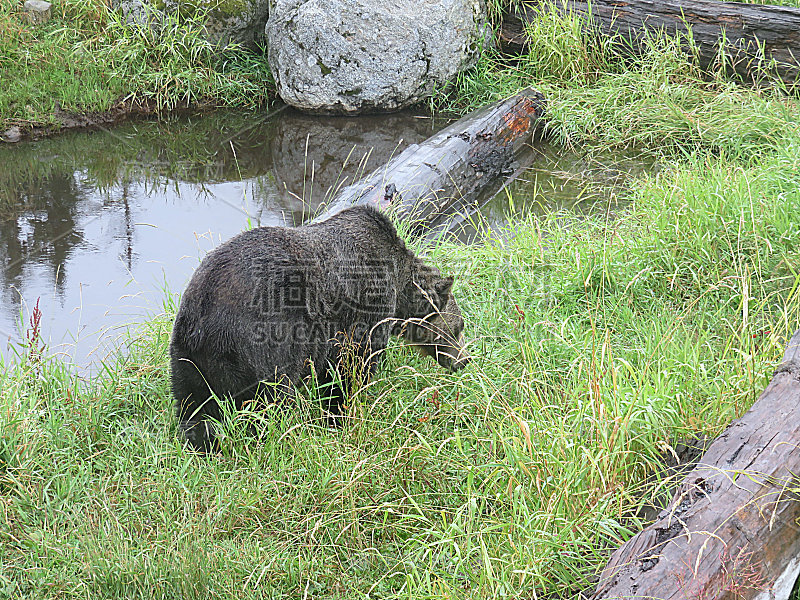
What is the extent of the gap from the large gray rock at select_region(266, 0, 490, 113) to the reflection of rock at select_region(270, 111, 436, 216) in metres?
0.25

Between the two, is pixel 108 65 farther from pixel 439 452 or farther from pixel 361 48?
pixel 439 452

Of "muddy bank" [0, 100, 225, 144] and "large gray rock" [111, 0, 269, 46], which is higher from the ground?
"large gray rock" [111, 0, 269, 46]

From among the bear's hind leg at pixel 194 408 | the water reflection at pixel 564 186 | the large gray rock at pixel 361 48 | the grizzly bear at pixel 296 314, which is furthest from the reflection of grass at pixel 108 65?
the bear's hind leg at pixel 194 408

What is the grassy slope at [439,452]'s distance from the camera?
115 inches

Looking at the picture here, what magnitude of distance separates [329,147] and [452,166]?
184cm

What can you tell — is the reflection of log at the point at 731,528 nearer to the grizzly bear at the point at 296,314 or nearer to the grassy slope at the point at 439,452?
the grassy slope at the point at 439,452

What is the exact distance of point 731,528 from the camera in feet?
8.59

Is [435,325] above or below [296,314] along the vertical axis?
below

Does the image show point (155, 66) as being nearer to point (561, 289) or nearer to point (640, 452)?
point (561, 289)

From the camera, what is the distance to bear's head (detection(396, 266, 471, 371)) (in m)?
4.18

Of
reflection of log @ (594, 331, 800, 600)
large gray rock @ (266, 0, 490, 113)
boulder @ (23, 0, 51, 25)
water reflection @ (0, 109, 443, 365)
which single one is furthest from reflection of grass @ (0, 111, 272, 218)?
reflection of log @ (594, 331, 800, 600)

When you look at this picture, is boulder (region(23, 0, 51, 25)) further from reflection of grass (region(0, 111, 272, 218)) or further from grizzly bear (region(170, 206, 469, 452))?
grizzly bear (region(170, 206, 469, 452))

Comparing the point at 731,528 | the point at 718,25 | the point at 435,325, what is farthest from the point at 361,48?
the point at 731,528

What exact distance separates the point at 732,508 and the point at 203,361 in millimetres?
2215
